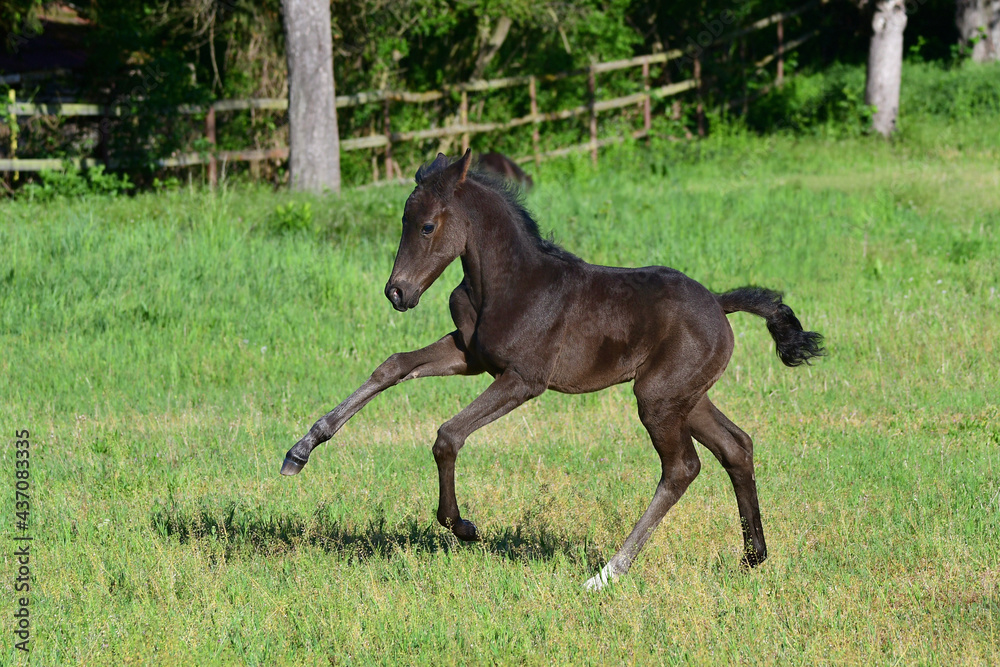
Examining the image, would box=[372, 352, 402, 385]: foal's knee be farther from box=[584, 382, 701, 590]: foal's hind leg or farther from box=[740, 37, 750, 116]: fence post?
box=[740, 37, 750, 116]: fence post

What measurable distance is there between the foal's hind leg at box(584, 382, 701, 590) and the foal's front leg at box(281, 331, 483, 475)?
86 cm

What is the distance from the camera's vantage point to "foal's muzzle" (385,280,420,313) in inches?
195

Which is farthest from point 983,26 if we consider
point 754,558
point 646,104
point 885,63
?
point 754,558

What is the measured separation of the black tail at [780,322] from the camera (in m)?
5.76

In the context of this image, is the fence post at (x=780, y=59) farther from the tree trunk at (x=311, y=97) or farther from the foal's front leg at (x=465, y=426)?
the foal's front leg at (x=465, y=426)

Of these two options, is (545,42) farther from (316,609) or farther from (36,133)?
(316,609)

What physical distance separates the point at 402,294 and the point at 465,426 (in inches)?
25.5

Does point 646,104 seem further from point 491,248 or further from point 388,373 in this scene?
point 388,373

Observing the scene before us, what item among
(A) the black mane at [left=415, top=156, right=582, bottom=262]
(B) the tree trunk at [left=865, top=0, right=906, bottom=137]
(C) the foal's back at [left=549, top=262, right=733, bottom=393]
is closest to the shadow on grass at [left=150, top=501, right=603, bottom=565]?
(C) the foal's back at [left=549, top=262, right=733, bottom=393]

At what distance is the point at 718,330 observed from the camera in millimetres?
5418

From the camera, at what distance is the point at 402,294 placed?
4973mm

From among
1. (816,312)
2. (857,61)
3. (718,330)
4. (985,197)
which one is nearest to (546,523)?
(718,330)

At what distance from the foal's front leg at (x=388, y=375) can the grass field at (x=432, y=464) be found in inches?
27.9

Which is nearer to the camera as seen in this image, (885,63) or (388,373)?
(388,373)
